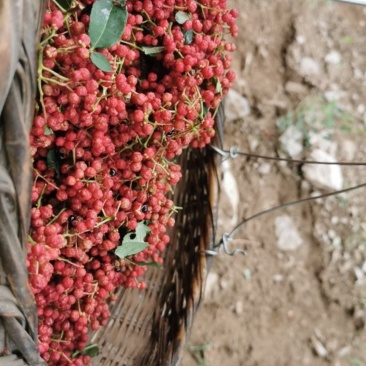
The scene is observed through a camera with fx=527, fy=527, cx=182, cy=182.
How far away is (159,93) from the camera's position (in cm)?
92

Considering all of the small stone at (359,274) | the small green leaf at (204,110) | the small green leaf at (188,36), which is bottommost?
the small stone at (359,274)

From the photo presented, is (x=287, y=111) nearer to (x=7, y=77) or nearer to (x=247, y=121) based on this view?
(x=247, y=121)

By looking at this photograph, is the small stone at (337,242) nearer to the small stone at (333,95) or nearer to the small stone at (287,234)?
the small stone at (287,234)

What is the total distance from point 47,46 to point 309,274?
1.14 metres

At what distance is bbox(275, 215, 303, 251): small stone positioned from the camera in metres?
1.64

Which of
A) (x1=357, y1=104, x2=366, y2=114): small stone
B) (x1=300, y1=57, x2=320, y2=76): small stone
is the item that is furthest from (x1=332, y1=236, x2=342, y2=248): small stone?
A: (x1=300, y1=57, x2=320, y2=76): small stone

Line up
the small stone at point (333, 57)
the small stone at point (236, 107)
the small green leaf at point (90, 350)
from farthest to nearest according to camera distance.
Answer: the small stone at point (333, 57) → the small stone at point (236, 107) → the small green leaf at point (90, 350)

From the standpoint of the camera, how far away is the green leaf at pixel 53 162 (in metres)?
0.90

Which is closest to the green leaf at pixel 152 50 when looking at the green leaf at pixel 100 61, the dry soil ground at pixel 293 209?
the green leaf at pixel 100 61

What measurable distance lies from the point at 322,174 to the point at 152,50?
0.94m

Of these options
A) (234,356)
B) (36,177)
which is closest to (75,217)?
(36,177)

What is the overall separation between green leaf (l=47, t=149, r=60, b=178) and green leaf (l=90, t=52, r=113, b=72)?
189 millimetres

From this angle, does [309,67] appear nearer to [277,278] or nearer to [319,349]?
[277,278]

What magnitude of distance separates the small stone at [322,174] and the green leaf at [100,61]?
1.03 meters
